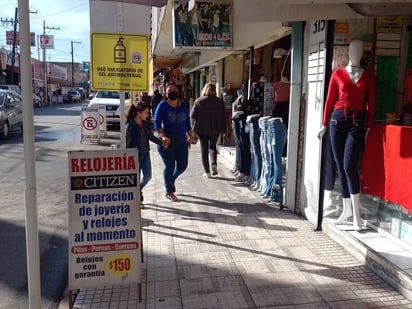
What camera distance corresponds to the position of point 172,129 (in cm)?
661

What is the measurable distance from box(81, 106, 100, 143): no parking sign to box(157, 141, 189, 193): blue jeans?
7.18 meters

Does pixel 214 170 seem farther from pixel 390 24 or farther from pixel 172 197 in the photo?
pixel 390 24

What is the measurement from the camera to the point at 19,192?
25.2 feet

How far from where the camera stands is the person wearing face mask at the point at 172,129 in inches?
258

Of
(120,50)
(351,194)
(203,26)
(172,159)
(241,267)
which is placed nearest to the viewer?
(120,50)

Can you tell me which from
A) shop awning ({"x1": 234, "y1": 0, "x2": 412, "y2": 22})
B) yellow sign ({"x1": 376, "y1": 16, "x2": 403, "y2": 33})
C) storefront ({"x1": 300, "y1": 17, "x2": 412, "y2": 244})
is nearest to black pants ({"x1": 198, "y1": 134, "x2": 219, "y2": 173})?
storefront ({"x1": 300, "y1": 17, "x2": 412, "y2": 244})

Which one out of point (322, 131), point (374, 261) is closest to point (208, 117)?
point (322, 131)

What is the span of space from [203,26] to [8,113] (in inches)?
379

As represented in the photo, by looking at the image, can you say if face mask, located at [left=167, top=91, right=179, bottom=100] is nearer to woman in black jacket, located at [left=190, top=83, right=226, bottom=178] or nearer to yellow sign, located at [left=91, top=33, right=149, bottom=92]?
woman in black jacket, located at [left=190, top=83, right=226, bottom=178]

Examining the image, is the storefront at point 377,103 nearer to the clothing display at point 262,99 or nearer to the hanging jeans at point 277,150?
the hanging jeans at point 277,150

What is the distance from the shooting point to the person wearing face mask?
656 cm

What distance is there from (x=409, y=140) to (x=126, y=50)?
2.70 m

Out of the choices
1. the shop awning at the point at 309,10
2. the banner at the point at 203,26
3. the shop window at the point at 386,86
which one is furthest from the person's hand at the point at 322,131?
the banner at the point at 203,26

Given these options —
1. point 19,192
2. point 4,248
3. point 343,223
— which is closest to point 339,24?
point 343,223
